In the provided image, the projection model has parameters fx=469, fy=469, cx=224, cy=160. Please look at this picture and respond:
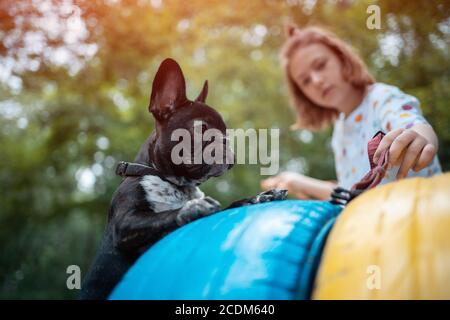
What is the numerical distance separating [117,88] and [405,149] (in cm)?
584

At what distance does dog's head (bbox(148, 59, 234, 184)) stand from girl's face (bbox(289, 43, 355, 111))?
1.32 meters

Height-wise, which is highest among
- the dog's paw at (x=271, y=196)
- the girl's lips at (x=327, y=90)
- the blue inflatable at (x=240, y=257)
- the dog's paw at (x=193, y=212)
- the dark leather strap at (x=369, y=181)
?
the girl's lips at (x=327, y=90)

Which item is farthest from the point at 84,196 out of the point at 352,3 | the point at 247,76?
the point at 352,3

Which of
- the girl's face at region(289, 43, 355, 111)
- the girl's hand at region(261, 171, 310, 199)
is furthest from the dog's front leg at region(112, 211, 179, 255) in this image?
the girl's hand at region(261, 171, 310, 199)

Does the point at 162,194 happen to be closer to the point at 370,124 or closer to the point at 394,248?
the point at 394,248

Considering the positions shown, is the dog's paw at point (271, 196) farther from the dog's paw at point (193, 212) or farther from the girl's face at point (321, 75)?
the girl's face at point (321, 75)

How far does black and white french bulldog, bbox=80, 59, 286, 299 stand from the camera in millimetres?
1039

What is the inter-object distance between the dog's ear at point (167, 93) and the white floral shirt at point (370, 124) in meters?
0.57

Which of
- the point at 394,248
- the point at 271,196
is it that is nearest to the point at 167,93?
the point at 271,196

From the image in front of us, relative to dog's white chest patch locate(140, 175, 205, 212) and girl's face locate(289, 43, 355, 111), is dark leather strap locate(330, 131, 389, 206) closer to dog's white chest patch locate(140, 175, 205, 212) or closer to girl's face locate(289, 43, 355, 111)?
dog's white chest patch locate(140, 175, 205, 212)

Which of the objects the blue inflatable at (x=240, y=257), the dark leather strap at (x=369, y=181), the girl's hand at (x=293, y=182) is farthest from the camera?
the girl's hand at (x=293, y=182)

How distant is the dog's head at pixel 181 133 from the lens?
1.15 m

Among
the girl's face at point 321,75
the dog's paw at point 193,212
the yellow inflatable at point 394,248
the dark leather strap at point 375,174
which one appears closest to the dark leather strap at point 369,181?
the dark leather strap at point 375,174

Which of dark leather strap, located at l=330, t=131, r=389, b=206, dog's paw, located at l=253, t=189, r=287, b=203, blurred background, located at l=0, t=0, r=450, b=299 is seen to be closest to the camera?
dark leather strap, located at l=330, t=131, r=389, b=206
